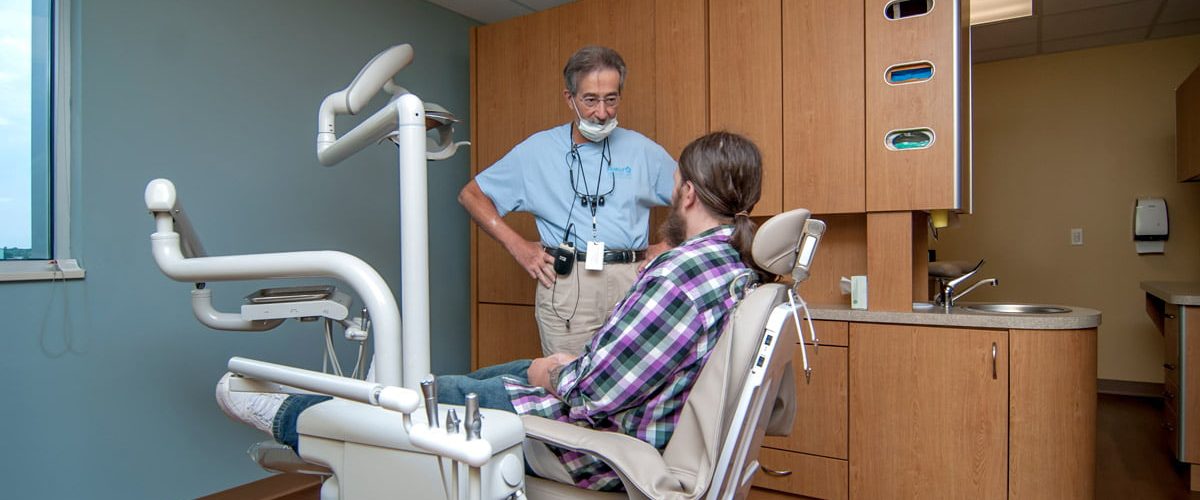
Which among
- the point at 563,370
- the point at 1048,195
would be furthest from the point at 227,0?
the point at 1048,195

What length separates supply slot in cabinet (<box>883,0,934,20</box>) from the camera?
251 centimetres

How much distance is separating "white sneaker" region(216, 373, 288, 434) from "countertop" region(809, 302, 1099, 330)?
185cm

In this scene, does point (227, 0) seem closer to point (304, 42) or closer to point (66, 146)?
point (304, 42)

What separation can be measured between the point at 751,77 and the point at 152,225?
2248 mm

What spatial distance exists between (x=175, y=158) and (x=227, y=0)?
0.66 meters

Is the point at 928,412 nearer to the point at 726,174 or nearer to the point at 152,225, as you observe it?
the point at 726,174

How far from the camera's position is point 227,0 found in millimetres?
2730

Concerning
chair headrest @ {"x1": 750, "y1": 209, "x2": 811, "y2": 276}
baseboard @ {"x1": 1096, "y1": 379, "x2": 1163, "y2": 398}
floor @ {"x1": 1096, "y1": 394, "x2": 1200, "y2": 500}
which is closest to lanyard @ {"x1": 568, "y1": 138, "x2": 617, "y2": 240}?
chair headrest @ {"x1": 750, "y1": 209, "x2": 811, "y2": 276}

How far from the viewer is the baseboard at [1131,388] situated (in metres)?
4.64

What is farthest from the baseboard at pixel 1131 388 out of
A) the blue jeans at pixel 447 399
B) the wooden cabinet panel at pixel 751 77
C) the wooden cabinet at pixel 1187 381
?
the blue jeans at pixel 447 399

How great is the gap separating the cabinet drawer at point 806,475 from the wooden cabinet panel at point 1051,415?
0.53 meters

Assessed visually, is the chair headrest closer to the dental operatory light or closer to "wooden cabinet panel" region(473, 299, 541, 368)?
"wooden cabinet panel" region(473, 299, 541, 368)

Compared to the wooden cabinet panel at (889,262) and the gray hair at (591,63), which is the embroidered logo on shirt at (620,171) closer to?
the gray hair at (591,63)

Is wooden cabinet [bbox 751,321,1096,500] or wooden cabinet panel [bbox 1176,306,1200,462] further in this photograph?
wooden cabinet panel [bbox 1176,306,1200,462]
